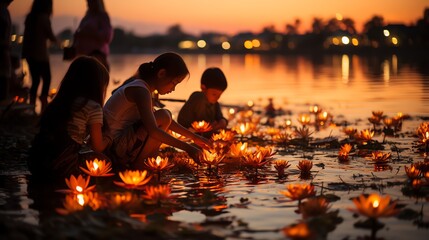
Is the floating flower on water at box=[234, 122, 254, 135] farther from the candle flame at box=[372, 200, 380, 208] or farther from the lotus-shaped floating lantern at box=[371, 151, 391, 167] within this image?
the candle flame at box=[372, 200, 380, 208]

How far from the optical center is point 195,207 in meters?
4.41

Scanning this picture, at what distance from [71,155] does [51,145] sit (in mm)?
210

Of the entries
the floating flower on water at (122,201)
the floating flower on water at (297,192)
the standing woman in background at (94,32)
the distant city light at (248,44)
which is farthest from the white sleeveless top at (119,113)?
the distant city light at (248,44)

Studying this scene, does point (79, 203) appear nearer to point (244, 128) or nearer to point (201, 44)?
point (244, 128)

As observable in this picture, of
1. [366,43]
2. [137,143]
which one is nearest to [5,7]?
[137,143]

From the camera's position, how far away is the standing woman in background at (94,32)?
924 centimetres

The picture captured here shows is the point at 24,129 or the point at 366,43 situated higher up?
the point at 366,43

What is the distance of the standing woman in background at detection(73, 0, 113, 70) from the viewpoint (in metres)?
9.24

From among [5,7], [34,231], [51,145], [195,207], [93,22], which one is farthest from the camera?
[93,22]

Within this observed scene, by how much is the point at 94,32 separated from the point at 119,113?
12.4ft

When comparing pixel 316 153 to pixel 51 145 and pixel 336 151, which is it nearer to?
pixel 336 151

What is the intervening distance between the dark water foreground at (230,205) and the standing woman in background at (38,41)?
10.5ft

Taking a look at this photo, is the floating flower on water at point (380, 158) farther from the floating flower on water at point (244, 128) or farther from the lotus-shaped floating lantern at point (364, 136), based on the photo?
the floating flower on water at point (244, 128)

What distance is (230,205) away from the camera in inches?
175
